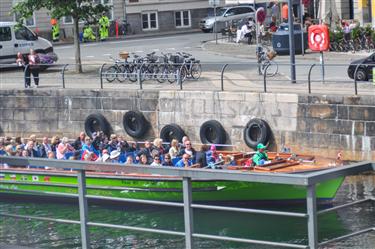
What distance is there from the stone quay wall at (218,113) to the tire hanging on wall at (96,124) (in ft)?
0.52

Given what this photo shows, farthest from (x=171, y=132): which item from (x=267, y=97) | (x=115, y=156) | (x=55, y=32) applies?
(x=55, y=32)

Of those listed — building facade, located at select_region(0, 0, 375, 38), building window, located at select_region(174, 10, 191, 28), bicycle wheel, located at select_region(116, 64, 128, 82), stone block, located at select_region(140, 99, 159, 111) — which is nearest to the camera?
stone block, located at select_region(140, 99, 159, 111)

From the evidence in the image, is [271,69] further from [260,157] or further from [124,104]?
[260,157]

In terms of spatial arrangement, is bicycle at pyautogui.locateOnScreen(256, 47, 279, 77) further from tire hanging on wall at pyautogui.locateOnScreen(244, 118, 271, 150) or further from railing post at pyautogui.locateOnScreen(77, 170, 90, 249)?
railing post at pyautogui.locateOnScreen(77, 170, 90, 249)

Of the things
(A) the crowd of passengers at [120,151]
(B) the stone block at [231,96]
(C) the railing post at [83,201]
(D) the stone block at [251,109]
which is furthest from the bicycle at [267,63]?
(C) the railing post at [83,201]

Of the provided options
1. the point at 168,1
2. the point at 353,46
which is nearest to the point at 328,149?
the point at 353,46

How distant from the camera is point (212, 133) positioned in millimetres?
28328

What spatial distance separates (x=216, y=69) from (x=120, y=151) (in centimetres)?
957

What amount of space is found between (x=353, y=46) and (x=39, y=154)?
1730cm

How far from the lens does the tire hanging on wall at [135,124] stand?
29.7m

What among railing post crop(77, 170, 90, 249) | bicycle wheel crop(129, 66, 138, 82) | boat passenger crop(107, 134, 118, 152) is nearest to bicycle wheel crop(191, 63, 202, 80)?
bicycle wheel crop(129, 66, 138, 82)

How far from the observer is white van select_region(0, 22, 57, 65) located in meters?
37.5

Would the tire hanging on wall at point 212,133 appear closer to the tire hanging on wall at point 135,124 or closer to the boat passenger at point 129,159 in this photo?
the tire hanging on wall at point 135,124

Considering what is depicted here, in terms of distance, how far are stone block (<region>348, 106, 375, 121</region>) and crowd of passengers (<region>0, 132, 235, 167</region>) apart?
3.72 m
